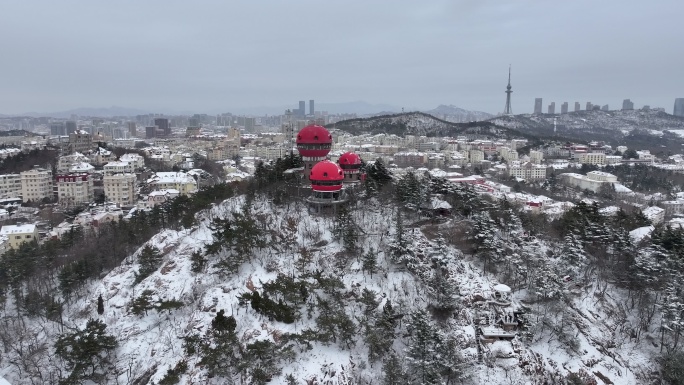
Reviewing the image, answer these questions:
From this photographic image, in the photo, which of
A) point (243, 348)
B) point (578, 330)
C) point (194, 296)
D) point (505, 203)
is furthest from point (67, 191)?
point (578, 330)

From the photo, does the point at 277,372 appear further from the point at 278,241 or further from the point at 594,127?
the point at 594,127

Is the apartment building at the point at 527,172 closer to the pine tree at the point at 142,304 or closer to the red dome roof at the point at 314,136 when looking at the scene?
the red dome roof at the point at 314,136

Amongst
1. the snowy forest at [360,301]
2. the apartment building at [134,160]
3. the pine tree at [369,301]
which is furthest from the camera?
the apartment building at [134,160]

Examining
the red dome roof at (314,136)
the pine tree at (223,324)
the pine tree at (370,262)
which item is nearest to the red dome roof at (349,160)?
the red dome roof at (314,136)

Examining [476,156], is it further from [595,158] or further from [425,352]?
[425,352]

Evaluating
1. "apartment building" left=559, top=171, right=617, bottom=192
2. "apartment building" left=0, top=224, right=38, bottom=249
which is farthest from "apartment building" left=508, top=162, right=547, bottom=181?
"apartment building" left=0, top=224, right=38, bottom=249
